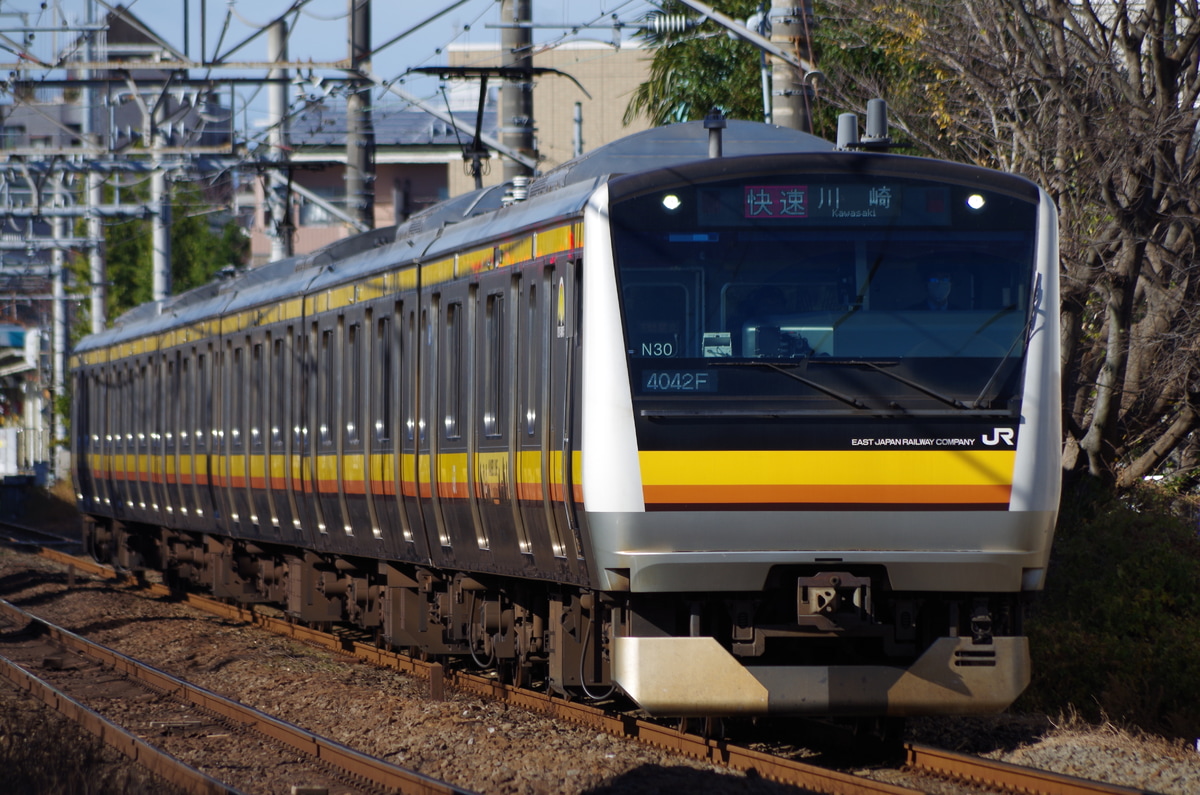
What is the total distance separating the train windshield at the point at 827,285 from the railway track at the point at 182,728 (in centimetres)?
248

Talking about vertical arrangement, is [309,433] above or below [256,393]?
below

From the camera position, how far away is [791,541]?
8.51 metres

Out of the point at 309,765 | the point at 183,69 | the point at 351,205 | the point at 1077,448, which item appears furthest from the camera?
the point at 351,205

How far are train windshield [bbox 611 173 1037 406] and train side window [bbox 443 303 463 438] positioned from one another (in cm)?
280

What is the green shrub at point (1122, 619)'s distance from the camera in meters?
10.6

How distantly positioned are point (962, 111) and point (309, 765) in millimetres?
9136

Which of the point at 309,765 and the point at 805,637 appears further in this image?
the point at 309,765

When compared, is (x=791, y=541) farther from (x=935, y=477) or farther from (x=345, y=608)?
(x=345, y=608)

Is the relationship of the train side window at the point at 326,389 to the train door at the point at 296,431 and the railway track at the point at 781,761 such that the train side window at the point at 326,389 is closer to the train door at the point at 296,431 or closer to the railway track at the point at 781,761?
the train door at the point at 296,431

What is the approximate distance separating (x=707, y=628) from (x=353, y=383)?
5.53 m

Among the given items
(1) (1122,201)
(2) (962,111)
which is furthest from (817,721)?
(2) (962,111)

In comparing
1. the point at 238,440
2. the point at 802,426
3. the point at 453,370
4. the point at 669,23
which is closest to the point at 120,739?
the point at 453,370

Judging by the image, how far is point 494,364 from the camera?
10594 mm

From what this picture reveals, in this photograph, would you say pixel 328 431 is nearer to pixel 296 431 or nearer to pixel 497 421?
pixel 296 431
